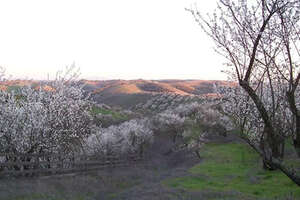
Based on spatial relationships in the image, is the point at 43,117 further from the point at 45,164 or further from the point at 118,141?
the point at 118,141

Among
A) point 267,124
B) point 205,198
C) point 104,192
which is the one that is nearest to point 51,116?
point 104,192

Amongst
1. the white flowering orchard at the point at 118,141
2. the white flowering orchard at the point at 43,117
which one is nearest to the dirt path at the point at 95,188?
the white flowering orchard at the point at 43,117

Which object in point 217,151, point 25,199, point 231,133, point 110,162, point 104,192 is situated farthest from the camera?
point 231,133

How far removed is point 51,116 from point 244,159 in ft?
85.2

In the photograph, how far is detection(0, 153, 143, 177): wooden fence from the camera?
19.3m

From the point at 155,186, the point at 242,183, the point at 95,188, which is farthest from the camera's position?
the point at 242,183

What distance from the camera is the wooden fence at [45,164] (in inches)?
758

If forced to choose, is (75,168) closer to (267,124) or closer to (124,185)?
(124,185)

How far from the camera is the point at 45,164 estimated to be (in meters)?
22.1

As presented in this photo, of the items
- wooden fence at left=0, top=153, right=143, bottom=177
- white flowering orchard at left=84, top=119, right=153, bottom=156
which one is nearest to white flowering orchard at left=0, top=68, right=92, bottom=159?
wooden fence at left=0, top=153, right=143, bottom=177

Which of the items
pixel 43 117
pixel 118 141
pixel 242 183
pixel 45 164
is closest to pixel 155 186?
pixel 242 183

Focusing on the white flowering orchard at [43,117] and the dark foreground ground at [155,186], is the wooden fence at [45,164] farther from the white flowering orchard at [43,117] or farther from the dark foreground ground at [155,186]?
the white flowering orchard at [43,117]

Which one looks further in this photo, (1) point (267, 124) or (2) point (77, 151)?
(2) point (77, 151)

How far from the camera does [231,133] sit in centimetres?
6644
